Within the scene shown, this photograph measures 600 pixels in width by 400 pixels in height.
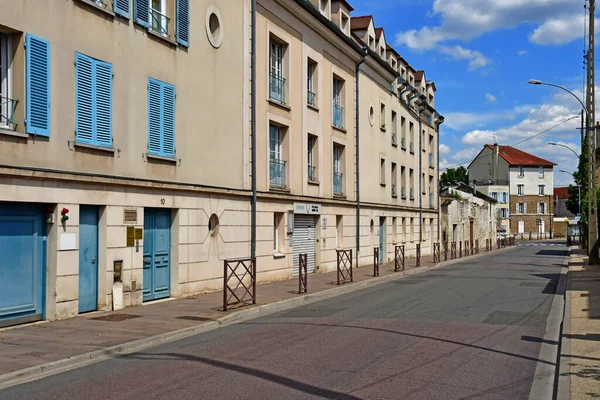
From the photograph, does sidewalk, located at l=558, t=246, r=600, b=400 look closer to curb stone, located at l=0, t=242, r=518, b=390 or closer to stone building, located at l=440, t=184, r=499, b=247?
curb stone, located at l=0, t=242, r=518, b=390

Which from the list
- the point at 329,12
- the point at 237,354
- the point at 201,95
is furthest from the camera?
the point at 329,12

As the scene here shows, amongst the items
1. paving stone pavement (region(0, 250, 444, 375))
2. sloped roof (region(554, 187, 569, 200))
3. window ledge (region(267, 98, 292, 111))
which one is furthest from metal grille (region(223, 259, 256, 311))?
sloped roof (region(554, 187, 569, 200))

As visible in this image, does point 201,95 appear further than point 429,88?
No

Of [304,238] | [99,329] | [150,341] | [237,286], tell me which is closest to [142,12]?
[237,286]

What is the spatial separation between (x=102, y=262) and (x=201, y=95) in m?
5.06

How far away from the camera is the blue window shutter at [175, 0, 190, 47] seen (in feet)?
47.8

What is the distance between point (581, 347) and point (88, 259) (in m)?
8.58

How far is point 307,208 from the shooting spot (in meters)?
21.5

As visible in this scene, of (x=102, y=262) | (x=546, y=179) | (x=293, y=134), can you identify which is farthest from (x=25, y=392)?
(x=546, y=179)

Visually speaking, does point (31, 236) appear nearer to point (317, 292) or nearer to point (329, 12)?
point (317, 292)

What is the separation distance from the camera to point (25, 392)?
659cm

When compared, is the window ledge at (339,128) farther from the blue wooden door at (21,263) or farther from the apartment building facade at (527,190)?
the apartment building facade at (527,190)

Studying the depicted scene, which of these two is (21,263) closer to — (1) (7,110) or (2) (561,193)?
(1) (7,110)

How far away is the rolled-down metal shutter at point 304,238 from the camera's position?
2122 cm
